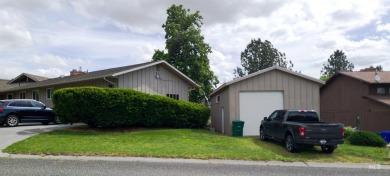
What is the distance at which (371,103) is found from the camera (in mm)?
27594

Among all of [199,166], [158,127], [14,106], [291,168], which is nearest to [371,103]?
[158,127]

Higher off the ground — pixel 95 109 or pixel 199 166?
pixel 95 109

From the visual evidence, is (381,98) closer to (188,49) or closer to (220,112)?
(220,112)

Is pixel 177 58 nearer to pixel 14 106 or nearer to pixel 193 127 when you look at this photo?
pixel 193 127

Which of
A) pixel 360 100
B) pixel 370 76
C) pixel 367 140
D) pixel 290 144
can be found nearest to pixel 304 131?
pixel 290 144

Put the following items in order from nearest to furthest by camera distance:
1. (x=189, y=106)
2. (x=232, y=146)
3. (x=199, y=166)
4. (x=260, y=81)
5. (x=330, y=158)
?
1. (x=199, y=166)
2. (x=330, y=158)
3. (x=232, y=146)
4. (x=260, y=81)
5. (x=189, y=106)

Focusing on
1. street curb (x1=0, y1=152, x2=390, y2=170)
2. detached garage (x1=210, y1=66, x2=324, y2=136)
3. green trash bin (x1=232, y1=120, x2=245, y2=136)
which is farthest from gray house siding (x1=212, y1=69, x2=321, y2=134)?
street curb (x1=0, y1=152, x2=390, y2=170)

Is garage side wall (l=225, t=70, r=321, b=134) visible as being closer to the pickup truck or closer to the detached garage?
the detached garage

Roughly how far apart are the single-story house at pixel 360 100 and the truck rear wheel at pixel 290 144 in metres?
15.9

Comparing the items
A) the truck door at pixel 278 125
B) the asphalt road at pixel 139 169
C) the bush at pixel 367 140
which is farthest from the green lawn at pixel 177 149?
the bush at pixel 367 140

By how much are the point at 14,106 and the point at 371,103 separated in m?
25.8

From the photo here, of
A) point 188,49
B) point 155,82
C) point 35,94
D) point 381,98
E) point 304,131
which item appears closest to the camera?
point 304,131

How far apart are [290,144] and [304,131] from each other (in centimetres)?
106

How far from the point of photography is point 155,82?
83.9ft
